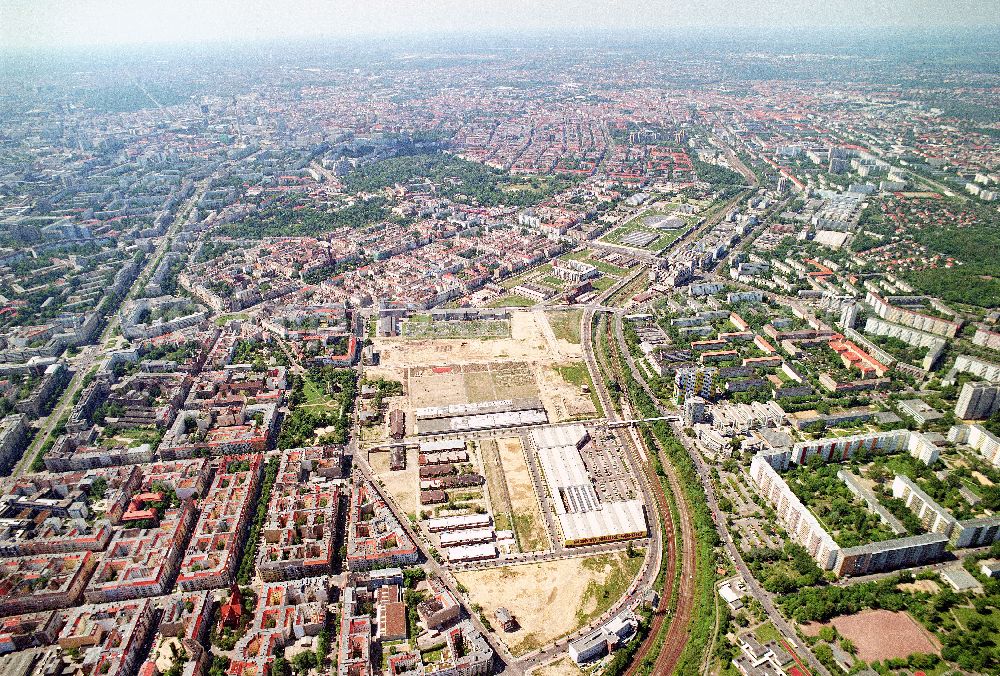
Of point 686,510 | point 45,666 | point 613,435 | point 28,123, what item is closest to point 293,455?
point 45,666

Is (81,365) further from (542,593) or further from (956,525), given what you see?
(956,525)

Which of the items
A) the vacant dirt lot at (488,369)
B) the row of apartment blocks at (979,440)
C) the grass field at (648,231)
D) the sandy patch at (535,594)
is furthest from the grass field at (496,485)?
the grass field at (648,231)

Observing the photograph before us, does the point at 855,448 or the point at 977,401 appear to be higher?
the point at 977,401

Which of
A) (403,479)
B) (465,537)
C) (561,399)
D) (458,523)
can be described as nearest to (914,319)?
(561,399)

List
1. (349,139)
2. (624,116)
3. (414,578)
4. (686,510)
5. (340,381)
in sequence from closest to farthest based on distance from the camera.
→ 1. (414,578)
2. (686,510)
3. (340,381)
4. (349,139)
5. (624,116)

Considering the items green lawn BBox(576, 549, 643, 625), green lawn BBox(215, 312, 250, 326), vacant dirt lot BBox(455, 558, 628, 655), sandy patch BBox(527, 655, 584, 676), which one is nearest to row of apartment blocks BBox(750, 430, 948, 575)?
green lawn BBox(576, 549, 643, 625)

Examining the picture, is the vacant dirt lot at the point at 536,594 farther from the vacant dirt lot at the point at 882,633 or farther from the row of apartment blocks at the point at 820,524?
the row of apartment blocks at the point at 820,524

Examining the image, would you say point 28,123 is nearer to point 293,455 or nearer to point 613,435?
point 293,455
